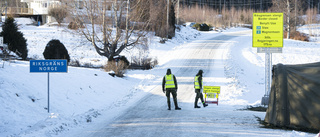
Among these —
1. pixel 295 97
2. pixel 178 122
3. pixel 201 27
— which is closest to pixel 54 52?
pixel 178 122

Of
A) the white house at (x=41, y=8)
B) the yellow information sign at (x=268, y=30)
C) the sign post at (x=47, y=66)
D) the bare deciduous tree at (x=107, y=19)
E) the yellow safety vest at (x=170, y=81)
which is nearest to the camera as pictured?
the sign post at (x=47, y=66)

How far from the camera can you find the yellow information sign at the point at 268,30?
51.3 feet

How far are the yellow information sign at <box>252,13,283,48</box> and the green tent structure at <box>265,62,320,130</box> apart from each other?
641 cm

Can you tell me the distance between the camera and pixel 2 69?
12.9 meters

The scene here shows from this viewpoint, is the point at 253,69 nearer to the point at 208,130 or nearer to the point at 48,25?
the point at 208,130

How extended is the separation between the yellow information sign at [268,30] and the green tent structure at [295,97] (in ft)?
21.0

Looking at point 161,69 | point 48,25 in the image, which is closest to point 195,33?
point 48,25

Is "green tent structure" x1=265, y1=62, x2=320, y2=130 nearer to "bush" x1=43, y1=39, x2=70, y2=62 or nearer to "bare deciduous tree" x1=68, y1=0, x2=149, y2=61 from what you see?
"bare deciduous tree" x1=68, y1=0, x2=149, y2=61

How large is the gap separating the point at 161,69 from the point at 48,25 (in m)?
31.5

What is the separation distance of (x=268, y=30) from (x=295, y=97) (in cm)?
759

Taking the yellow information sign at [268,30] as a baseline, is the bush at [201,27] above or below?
above

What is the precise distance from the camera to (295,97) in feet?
29.1

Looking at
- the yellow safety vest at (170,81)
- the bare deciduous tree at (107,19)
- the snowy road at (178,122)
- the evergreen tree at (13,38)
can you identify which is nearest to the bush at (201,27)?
the bare deciduous tree at (107,19)

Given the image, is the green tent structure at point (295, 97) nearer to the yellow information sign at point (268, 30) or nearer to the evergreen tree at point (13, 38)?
the yellow information sign at point (268, 30)
